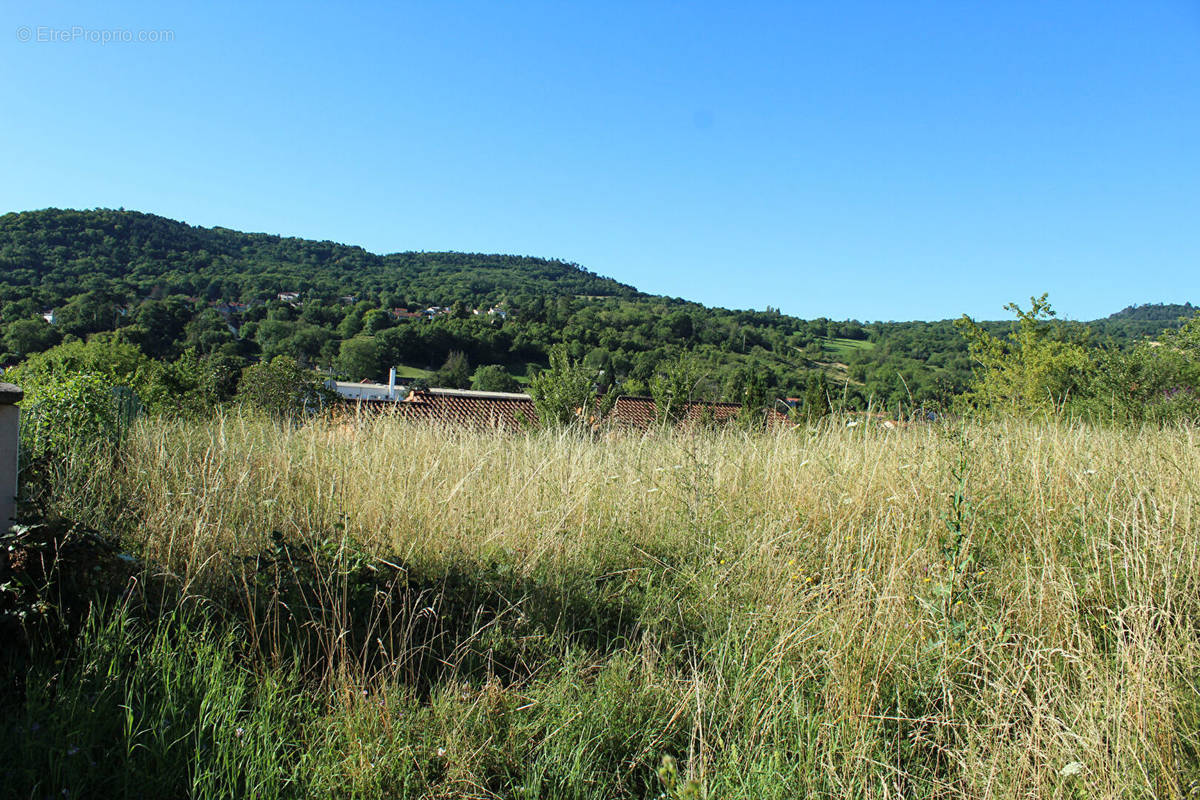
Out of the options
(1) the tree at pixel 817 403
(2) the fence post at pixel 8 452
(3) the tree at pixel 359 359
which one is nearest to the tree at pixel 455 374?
(3) the tree at pixel 359 359

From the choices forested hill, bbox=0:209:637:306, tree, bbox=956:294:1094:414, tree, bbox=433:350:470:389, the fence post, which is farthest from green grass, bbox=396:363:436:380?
the fence post

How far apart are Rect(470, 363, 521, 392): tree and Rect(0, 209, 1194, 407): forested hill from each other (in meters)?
0.13

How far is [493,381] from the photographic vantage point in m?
53.2

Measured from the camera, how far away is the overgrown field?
208 centimetres

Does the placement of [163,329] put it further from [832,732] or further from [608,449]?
[832,732]

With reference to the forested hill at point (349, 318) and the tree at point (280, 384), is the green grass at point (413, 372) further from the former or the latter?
the tree at point (280, 384)

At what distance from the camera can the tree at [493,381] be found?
53000mm

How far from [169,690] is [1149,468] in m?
5.27

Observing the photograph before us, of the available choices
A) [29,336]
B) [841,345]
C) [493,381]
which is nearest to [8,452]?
[29,336]

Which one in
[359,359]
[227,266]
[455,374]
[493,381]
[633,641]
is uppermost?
[227,266]

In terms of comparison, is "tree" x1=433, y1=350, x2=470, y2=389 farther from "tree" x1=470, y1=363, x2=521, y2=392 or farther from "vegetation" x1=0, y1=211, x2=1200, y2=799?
"vegetation" x1=0, y1=211, x2=1200, y2=799

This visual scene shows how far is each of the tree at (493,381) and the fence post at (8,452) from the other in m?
49.5

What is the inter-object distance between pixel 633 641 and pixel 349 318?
63.4m

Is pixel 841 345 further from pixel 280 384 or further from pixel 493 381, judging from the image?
pixel 280 384
